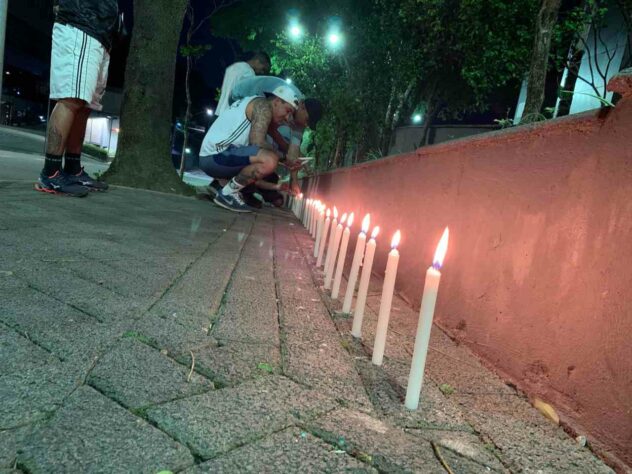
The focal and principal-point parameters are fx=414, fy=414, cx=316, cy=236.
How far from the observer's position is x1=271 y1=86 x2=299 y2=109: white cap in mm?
6316

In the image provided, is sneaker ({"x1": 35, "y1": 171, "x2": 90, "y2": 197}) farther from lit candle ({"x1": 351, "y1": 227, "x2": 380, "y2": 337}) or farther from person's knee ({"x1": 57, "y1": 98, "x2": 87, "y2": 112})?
lit candle ({"x1": 351, "y1": 227, "x2": 380, "y2": 337})

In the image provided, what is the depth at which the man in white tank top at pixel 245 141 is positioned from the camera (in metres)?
6.19

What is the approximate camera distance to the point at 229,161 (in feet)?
21.2

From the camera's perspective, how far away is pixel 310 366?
1502 mm

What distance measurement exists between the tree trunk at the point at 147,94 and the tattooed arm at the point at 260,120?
1894 millimetres

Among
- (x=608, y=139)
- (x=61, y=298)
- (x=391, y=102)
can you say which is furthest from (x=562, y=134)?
(x=391, y=102)

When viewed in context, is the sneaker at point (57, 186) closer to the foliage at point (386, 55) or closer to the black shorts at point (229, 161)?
the black shorts at point (229, 161)

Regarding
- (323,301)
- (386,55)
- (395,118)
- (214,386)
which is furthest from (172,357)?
(386,55)

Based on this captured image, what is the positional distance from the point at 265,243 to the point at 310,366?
2.68 metres

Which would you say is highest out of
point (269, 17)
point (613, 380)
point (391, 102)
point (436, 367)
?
point (269, 17)

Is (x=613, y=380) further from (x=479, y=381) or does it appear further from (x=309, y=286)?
(x=309, y=286)

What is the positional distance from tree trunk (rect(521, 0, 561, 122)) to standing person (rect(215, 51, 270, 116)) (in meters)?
4.88

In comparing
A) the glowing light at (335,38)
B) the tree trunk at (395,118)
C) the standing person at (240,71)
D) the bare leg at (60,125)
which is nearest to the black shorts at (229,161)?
the standing person at (240,71)

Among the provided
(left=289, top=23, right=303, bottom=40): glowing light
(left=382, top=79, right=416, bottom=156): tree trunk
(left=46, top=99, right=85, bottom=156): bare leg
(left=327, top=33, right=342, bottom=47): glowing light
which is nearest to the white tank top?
(left=46, top=99, right=85, bottom=156): bare leg
